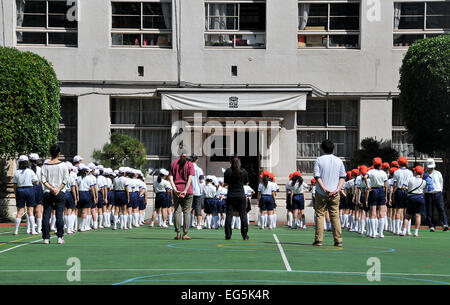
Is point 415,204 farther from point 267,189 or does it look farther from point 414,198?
point 267,189

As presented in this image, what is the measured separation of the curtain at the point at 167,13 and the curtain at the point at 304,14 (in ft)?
21.0

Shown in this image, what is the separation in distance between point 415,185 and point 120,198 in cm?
946

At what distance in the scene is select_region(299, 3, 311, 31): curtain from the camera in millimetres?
36688

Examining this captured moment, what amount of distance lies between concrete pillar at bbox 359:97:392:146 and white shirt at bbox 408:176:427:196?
47.3ft

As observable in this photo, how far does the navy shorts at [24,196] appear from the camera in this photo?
2059 cm

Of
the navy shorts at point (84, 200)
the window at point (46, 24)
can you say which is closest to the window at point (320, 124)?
the window at point (46, 24)

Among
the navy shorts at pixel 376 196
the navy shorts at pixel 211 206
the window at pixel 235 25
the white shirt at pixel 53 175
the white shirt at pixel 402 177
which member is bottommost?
the navy shorts at pixel 211 206

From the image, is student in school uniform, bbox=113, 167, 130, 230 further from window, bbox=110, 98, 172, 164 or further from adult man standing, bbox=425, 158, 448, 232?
window, bbox=110, 98, 172, 164

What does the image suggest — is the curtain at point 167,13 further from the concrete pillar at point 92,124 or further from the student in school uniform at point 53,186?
the student in school uniform at point 53,186

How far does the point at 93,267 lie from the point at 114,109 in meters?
25.5

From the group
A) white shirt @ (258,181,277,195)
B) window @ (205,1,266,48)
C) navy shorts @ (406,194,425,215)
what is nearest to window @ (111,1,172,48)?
window @ (205,1,266,48)

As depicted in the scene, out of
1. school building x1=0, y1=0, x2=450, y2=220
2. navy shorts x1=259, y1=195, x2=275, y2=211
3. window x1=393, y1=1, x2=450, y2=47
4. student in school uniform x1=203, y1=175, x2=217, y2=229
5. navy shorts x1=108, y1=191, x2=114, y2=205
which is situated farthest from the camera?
window x1=393, y1=1, x2=450, y2=47

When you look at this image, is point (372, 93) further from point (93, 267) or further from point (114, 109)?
point (93, 267)

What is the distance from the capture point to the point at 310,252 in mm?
14852
